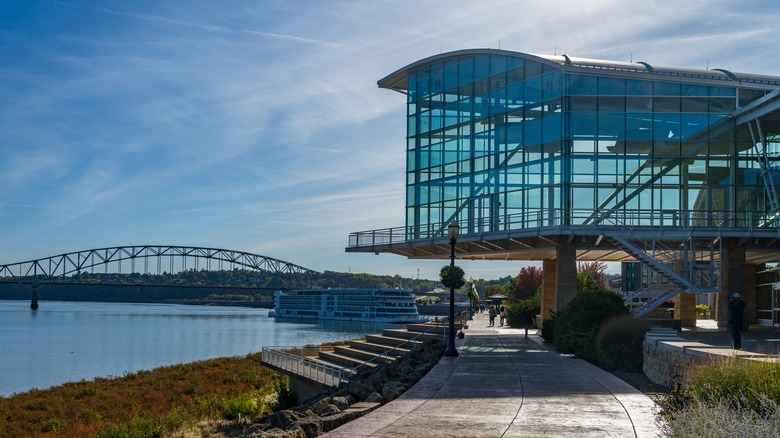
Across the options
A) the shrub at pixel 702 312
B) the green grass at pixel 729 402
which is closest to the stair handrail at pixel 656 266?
the green grass at pixel 729 402

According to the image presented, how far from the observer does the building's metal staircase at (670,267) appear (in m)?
33.5

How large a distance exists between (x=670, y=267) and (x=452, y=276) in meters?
13.9

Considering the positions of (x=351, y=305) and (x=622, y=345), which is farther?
(x=351, y=305)

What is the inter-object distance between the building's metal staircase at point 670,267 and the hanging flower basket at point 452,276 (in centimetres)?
798

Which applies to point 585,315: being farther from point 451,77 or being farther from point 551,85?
point 451,77

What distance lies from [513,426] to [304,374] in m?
19.2

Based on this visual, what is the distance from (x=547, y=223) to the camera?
37750 mm

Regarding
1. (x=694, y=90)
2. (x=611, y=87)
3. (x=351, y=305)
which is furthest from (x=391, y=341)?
(x=351, y=305)

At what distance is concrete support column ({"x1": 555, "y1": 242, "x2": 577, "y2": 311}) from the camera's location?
36.4 meters

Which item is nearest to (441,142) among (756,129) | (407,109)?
(407,109)

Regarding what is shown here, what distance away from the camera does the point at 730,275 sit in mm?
36531

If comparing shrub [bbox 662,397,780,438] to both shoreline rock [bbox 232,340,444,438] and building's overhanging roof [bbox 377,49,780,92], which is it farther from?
building's overhanging roof [bbox 377,49,780,92]

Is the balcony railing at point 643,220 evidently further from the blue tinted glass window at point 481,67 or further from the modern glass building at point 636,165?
the blue tinted glass window at point 481,67

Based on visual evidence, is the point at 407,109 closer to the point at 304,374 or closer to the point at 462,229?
the point at 462,229
